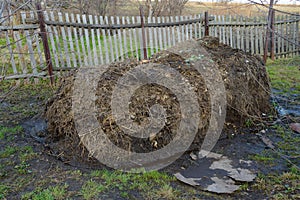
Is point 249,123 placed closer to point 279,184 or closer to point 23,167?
point 279,184

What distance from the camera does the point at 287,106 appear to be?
14.7 ft

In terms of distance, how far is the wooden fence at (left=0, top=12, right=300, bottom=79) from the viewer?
571cm

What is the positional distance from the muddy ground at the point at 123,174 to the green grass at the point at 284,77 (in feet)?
6.63

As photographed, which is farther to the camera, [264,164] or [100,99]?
[100,99]

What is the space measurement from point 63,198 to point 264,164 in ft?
7.17

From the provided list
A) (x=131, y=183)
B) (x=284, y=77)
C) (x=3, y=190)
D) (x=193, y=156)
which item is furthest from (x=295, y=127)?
(x=3, y=190)

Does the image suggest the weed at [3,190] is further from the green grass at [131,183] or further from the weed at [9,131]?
the weed at [9,131]

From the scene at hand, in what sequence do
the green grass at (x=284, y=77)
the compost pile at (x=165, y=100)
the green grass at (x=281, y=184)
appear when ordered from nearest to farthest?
the green grass at (x=281, y=184) → the compost pile at (x=165, y=100) → the green grass at (x=284, y=77)

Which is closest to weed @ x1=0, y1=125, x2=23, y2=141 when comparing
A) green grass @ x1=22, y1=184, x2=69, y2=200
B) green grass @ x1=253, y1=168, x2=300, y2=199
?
green grass @ x1=22, y1=184, x2=69, y2=200

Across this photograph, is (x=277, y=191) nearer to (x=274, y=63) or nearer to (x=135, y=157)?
(x=135, y=157)

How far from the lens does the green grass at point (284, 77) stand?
18.1ft

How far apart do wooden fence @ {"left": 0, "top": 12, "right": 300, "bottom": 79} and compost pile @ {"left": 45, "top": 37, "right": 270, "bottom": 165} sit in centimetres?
166

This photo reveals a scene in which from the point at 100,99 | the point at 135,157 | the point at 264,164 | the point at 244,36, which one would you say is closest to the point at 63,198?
the point at 135,157

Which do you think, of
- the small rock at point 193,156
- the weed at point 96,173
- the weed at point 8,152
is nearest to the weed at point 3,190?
the weed at point 8,152
